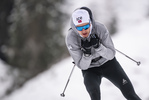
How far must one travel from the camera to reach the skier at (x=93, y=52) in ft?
9.89

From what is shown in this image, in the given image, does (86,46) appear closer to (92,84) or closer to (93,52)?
(93,52)

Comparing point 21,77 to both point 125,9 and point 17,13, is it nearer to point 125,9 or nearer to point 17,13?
point 17,13

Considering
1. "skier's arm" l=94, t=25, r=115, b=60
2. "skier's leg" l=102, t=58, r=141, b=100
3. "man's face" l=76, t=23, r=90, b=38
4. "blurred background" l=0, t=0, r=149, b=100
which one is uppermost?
"man's face" l=76, t=23, r=90, b=38

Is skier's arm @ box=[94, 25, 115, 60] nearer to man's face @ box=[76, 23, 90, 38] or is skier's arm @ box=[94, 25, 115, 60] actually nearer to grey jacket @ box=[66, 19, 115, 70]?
grey jacket @ box=[66, 19, 115, 70]

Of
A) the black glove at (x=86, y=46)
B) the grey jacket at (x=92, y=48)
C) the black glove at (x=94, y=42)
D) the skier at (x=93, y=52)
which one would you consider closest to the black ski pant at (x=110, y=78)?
the skier at (x=93, y=52)

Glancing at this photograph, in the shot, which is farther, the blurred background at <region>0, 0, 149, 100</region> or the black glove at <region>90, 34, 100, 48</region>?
the blurred background at <region>0, 0, 149, 100</region>

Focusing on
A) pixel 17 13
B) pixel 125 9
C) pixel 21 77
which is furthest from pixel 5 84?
pixel 125 9

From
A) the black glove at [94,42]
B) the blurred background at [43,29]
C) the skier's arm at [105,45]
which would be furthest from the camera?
the blurred background at [43,29]

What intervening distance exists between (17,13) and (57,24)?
3032mm

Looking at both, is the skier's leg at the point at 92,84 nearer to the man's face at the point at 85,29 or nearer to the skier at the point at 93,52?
the skier at the point at 93,52

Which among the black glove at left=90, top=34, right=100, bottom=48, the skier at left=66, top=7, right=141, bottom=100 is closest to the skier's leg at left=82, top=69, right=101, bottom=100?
the skier at left=66, top=7, right=141, bottom=100

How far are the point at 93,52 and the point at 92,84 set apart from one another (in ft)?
1.69

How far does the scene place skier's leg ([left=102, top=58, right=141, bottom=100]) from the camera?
311 cm

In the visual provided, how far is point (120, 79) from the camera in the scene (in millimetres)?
3250
